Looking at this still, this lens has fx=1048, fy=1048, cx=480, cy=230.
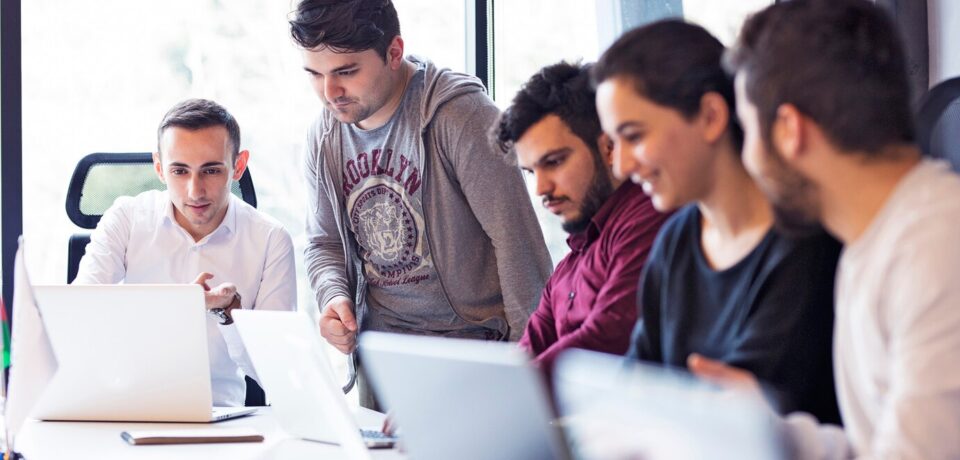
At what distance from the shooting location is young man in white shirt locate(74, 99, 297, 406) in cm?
259

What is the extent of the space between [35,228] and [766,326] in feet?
9.06

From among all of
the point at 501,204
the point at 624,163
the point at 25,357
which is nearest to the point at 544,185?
the point at 501,204

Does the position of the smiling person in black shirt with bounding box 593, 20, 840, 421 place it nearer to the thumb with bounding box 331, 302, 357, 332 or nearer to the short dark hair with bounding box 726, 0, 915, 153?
the short dark hair with bounding box 726, 0, 915, 153

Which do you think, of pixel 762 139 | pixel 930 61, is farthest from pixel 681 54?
pixel 930 61

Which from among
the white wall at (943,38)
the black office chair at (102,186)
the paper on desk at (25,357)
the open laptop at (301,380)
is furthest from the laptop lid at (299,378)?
the white wall at (943,38)

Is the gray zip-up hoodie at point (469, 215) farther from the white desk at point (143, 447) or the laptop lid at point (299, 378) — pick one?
the laptop lid at point (299, 378)

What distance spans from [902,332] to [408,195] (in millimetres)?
1536

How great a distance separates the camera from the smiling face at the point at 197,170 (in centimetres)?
260

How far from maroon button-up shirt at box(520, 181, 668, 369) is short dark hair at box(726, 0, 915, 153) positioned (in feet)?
2.15

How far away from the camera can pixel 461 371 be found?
1027mm

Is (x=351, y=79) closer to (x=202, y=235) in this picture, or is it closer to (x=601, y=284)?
(x=202, y=235)

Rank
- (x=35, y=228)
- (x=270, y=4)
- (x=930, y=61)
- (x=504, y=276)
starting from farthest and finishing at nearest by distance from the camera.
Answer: (x=270, y=4), (x=35, y=228), (x=930, y=61), (x=504, y=276)

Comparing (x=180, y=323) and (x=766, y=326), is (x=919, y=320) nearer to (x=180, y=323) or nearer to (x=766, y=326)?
(x=766, y=326)

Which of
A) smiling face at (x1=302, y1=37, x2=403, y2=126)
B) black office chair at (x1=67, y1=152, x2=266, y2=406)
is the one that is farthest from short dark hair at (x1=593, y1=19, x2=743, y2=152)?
black office chair at (x1=67, y1=152, x2=266, y2=406)
